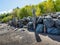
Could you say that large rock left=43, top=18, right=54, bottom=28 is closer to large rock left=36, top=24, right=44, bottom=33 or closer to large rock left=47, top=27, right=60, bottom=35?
large rock left=47, top=27, right=60, bottom=35

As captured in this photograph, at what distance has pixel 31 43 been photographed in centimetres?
1958

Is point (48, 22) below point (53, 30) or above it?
above

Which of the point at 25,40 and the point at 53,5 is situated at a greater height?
the point at 53,5

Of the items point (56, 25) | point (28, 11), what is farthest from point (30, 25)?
point (28, 11)

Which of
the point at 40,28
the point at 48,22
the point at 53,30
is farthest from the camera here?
the point at 40,28

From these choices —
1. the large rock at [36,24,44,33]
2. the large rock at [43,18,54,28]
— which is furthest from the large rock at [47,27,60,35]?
the large rock at [36,24,44,33]

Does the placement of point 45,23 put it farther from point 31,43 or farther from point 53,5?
point 53,5

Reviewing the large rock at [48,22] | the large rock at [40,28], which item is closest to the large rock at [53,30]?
the large rock at [48,22]

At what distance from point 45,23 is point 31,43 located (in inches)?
281

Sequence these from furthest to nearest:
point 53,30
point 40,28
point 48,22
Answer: point 40,28 < point 48,22 < point 53,30

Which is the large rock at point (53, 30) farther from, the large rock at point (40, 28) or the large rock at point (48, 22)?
the large rock at point (40, 28)

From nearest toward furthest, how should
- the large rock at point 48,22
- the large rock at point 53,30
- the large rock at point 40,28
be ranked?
the large rock at point 53,30, the large rock at point 48,22, the large rock at point 40,28

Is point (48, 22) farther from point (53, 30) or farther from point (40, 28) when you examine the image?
point (40, 28)

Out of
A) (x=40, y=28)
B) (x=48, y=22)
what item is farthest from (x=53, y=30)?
(x=40, y=28)
